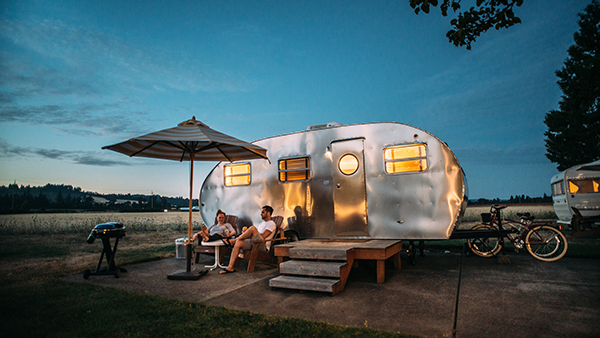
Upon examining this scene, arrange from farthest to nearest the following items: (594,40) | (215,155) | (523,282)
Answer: (594,40), (215,155), (523,282)

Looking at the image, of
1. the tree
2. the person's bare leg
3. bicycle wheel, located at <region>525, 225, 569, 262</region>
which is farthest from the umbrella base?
the tree

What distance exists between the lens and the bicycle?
6328 millimetres

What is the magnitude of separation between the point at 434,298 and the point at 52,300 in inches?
188

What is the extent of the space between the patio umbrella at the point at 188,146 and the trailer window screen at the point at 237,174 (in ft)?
3.00

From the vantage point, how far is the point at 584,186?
10.6 meters

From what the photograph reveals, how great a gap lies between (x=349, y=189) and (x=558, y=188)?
10.1 metres

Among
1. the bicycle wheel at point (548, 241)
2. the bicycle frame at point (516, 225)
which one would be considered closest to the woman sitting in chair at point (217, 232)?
the bicycle frame at point (516, 225)

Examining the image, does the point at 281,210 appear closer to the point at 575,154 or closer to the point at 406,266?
the point at 406,266

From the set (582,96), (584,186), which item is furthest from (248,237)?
(582,96)

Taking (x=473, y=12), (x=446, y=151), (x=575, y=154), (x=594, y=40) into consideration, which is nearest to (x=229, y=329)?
(x=473, y=12)

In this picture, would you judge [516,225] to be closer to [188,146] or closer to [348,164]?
[348,164]

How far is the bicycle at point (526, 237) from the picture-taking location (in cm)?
633

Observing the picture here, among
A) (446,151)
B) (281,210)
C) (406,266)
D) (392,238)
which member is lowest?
(406,266)

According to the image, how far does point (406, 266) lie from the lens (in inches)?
245
